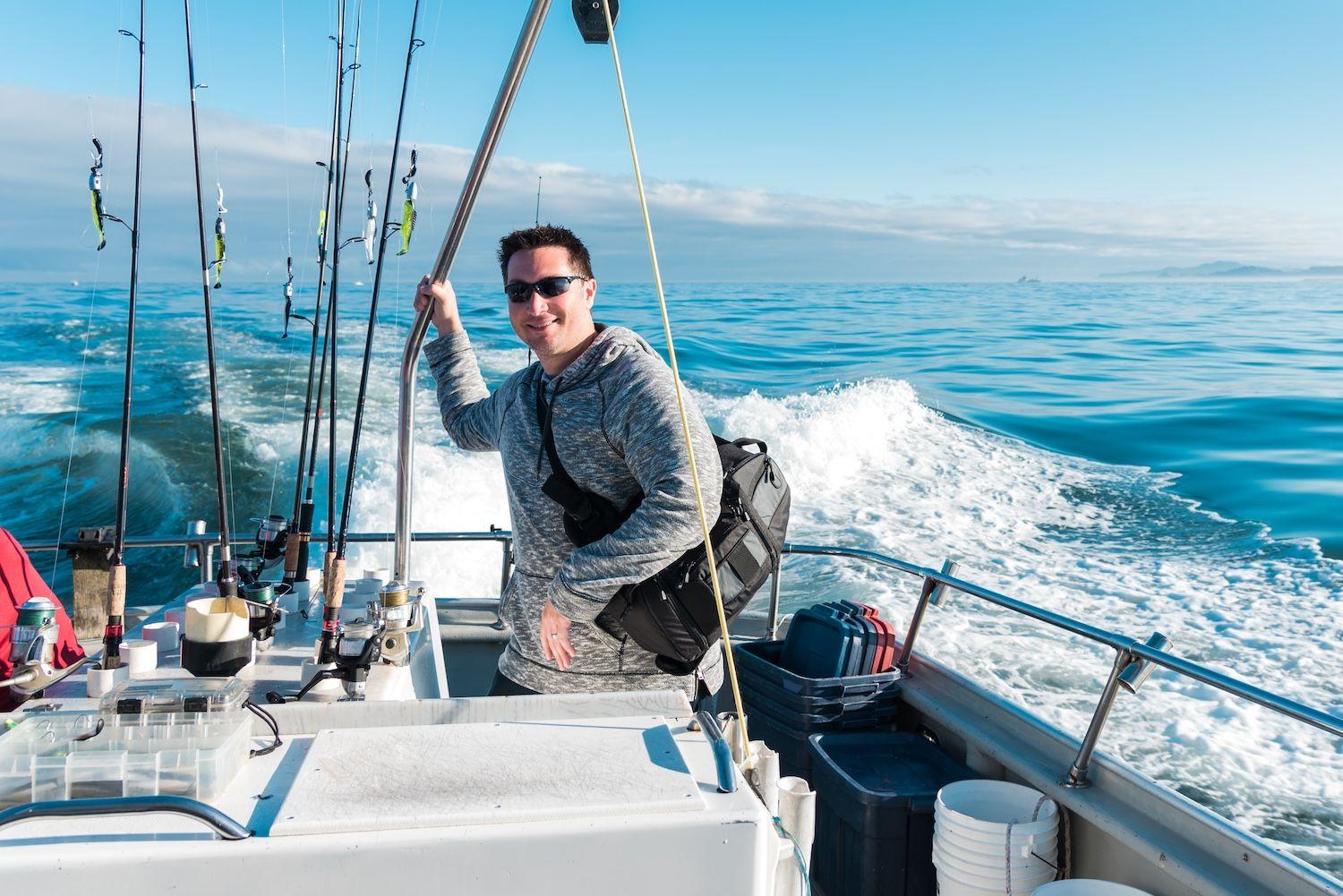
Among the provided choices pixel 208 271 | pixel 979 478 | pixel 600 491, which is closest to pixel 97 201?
pixel 208 271

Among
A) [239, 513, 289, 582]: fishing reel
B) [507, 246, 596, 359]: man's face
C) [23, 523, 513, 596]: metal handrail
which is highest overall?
[507, 246, 596, 359]: man's face

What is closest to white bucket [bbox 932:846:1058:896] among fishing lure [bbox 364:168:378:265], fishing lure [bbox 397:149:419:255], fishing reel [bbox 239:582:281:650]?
fishing reel [bbox 239:582:281:650]

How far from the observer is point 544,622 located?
1753 mm

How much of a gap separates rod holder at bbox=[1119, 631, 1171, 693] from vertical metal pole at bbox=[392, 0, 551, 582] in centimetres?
153

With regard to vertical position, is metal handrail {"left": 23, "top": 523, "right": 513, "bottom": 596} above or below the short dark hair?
below

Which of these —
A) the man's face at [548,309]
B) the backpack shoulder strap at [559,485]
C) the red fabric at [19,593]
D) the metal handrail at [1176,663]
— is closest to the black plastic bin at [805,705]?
the metal handrail at [1176,663]

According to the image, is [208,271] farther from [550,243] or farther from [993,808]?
[993,808]

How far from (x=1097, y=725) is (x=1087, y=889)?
1.10ft

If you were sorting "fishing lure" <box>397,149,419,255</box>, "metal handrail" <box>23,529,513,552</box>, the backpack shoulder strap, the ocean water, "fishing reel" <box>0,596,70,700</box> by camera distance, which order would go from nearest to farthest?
"fishing reel" <box>0,596,70,700</box>, the backpack shoulder strap, "fishing lure" <box>397,149,419,255</box>, "metal handrail" <box>23,529,513,552</box>, the ocean water

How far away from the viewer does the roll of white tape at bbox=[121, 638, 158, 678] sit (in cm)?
156

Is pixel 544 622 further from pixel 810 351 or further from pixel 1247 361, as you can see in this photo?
pixel 1247 361

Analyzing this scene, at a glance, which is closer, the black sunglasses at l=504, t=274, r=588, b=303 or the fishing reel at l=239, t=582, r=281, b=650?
the fishing reel at l=239, t=582, r=281, b=650

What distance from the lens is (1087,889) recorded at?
1791mm

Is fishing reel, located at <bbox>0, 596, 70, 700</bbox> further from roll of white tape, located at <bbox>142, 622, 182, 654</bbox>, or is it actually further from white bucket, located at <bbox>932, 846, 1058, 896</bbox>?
white bucket, located at <bbox>932, 846, 1058, 896</bbox>
